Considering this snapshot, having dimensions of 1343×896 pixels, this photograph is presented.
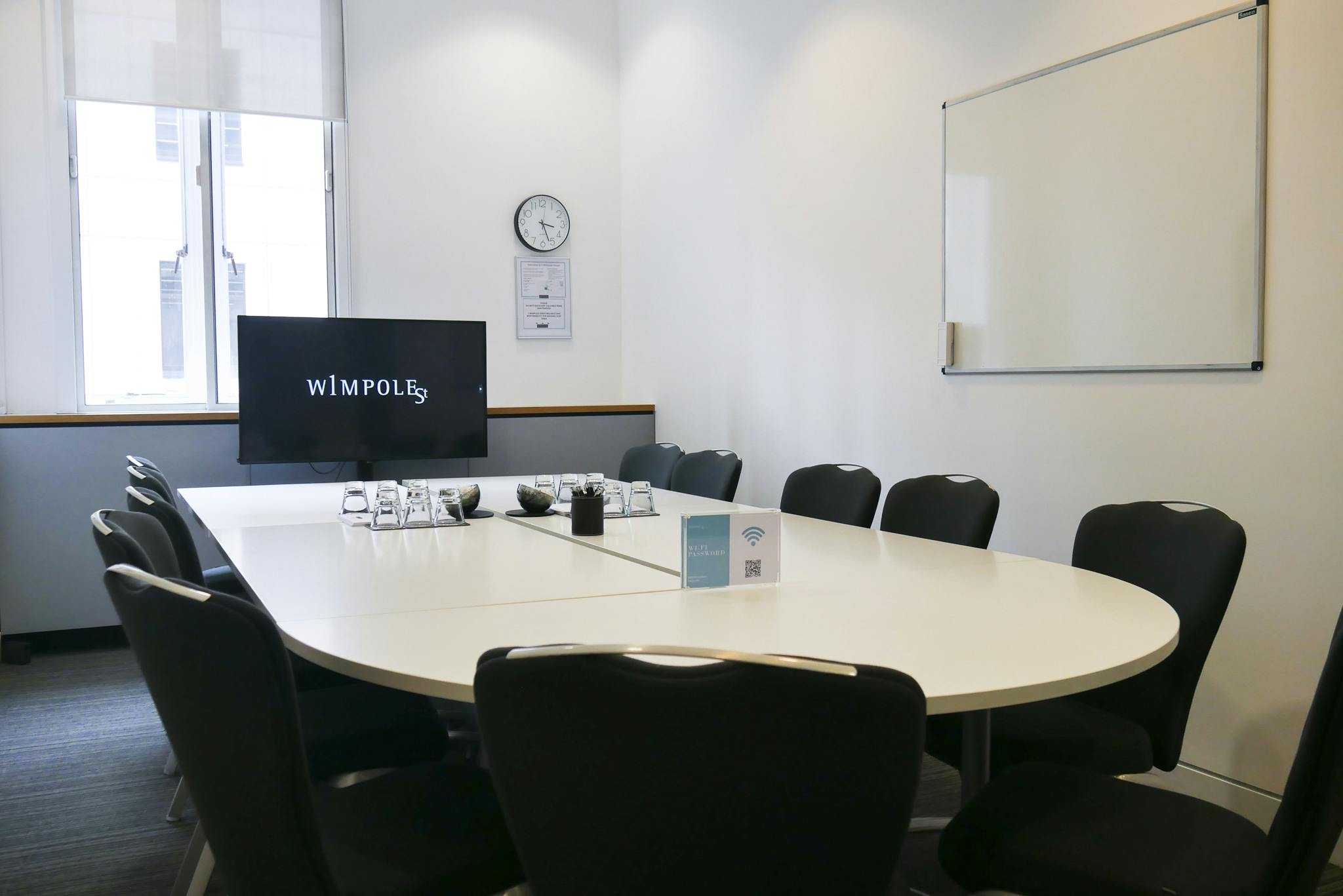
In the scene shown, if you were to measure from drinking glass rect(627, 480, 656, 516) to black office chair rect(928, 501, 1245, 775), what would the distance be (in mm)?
1324

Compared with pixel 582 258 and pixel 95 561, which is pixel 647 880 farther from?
pixel 582 258

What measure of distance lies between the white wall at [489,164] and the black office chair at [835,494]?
305 cm

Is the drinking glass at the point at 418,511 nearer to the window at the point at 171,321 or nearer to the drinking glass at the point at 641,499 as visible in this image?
the drinking glass at the point at 641,499

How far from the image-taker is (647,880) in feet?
3.69

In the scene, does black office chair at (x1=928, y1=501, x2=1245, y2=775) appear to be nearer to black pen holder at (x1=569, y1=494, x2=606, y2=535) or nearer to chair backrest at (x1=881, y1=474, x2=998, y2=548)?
chair backrest at (x1=881, y1=474, x2=998, y2=548)

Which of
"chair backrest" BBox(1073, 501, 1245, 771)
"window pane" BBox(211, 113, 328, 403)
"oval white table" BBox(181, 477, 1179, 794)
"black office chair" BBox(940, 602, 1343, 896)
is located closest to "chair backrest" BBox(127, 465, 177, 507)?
"oval white table" BBox(181, 477, 1179, 794)

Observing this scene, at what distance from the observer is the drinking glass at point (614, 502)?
329cm

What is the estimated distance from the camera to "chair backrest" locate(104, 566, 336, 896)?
1244 mm

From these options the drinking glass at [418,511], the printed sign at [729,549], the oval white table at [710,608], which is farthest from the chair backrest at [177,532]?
the printed sign at [729,549]

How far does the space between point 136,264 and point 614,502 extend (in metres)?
3.61

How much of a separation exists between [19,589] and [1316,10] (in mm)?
5640

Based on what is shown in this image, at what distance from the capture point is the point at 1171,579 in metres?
2.27

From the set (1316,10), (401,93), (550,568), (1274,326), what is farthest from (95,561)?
(1316,10)

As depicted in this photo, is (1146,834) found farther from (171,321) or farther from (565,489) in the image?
(171,321)
